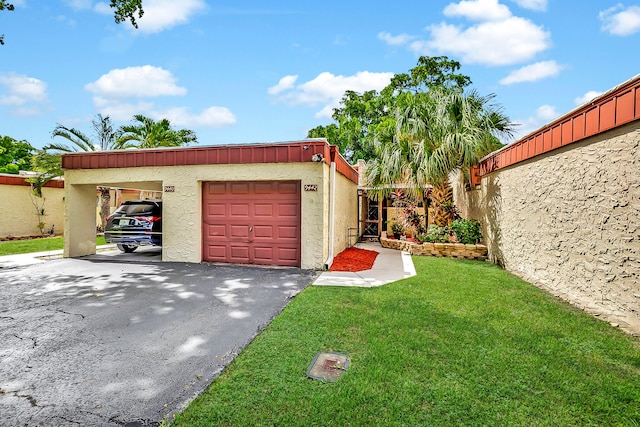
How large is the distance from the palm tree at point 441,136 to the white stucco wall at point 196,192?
280 cm

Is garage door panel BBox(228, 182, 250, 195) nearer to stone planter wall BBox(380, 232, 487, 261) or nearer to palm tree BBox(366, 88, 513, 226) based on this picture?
palm tree BBox(366, 88, 513, 226)

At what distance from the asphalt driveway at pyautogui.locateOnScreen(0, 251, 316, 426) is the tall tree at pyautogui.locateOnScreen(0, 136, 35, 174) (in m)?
27.8

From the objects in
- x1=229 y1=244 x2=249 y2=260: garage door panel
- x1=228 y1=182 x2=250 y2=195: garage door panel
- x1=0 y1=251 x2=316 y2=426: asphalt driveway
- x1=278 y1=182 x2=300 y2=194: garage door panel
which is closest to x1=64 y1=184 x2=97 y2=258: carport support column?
x1=0 y1=251 x2=316 y2=426: asphalt driveway

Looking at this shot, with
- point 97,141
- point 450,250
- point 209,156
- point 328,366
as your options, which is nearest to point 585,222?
point 328,366

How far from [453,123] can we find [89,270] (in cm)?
1033

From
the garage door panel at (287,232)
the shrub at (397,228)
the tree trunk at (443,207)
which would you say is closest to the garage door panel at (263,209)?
the garage door panel at (287,232)

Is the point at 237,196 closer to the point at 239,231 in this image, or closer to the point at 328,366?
the point at 239,231

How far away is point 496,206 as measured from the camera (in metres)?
8.16

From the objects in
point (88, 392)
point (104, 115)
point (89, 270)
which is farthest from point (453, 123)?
point (104, 115)

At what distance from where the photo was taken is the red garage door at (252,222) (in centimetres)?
777

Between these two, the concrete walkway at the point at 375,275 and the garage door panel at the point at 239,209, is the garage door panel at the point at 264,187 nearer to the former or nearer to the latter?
the garage door panel at the point at 239,209

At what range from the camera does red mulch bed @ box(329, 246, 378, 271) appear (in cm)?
753

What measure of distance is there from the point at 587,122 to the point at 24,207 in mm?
20477

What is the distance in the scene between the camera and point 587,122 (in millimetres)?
4449
